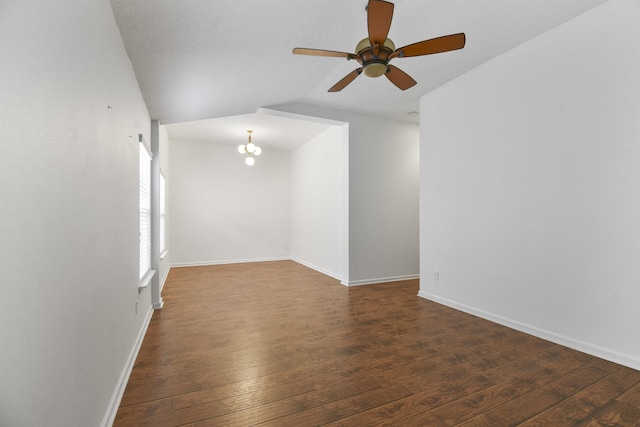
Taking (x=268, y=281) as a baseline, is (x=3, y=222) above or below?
above

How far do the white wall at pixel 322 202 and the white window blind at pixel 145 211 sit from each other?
2858 mm

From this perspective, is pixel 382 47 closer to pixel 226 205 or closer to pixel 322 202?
pixel 322 202

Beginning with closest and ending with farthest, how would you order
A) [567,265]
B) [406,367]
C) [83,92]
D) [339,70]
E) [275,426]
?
1. [83,92]
2. [275,426]
3. [406,367]
4. [567,265]
5. [339,70]

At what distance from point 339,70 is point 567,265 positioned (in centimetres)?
303

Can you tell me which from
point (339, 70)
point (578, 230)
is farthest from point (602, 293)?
point (339, 70)

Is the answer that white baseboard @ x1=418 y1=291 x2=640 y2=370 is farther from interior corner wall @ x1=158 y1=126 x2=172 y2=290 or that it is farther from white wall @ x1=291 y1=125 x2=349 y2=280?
interior corner wall @ x1=158 y1=126 x2=172 y2=290

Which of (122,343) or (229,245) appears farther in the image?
(229,245)

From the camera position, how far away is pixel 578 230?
104 inches

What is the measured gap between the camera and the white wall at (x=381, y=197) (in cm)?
498

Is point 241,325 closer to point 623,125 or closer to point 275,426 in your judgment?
point 275,426

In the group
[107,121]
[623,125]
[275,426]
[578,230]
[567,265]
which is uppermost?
[623,125]

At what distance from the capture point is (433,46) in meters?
2.17

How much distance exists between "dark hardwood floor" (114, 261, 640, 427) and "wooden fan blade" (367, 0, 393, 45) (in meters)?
A: 2.43

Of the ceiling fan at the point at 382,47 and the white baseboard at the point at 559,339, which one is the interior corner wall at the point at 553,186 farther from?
the ceiling fan at the point at 382,47
